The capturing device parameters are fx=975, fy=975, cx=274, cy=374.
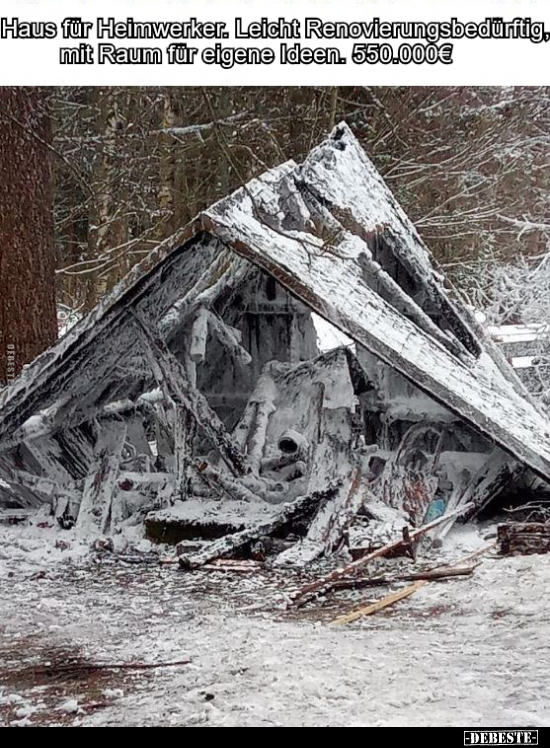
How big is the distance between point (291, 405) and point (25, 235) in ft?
5.75

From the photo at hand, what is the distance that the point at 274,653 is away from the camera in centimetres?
362

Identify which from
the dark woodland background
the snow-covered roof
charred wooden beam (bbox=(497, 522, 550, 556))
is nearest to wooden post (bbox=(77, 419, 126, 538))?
the snow-covered roof

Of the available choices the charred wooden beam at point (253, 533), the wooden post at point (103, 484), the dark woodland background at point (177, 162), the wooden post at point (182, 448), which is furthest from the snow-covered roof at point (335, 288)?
the charred wooden beam at point (253, 533)

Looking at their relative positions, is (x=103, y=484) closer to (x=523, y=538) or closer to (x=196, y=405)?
(x=196, y=405)

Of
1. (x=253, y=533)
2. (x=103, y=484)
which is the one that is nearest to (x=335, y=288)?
(x=253, y=533)

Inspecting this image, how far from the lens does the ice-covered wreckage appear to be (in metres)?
4.42

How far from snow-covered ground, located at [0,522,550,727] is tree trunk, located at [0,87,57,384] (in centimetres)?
117

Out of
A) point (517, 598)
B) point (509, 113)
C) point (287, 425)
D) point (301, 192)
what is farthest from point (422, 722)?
point (301, 192)

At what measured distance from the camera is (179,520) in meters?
4.71

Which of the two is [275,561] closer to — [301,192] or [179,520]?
[179,520]

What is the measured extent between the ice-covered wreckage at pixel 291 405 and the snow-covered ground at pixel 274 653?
1.43 ft

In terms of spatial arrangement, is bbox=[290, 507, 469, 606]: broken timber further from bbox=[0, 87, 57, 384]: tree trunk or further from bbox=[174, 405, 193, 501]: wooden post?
bbox=[0, 87, 57, 384]: tree trunk

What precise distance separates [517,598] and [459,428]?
1073mm

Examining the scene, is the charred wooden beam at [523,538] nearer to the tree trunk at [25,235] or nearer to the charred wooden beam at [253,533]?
the charred wooden beam at [253,533]
